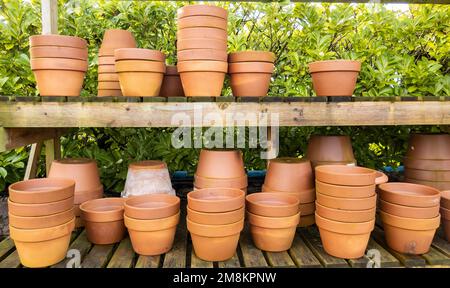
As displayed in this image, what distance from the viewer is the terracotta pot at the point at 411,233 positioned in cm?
171

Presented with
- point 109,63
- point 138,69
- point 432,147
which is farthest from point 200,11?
point 432,147

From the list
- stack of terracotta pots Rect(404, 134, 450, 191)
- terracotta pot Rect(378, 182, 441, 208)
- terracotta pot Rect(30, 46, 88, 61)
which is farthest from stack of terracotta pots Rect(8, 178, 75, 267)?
stack of terracotta pots Rect(404, 134, 450, 191)

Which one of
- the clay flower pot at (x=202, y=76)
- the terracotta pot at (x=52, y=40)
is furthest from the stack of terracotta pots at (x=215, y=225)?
the terracotta pot at (x=52, y=40)

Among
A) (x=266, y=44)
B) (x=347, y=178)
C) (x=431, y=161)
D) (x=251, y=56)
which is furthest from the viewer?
(x=266, y=44)

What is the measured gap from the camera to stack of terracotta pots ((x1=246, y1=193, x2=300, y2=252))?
173 cm

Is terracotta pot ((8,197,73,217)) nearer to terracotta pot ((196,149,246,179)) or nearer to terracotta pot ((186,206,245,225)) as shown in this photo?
terracotta pot ((186,206,245,225))

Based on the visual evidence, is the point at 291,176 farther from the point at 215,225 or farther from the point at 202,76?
the point at 202,76

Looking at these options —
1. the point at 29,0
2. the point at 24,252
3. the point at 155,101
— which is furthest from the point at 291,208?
the point at 29,0

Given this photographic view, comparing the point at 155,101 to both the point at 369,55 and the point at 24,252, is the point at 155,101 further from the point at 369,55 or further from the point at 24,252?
the point at 369,55

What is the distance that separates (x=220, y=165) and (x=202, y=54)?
641mm

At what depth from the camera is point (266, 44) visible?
9.89ft

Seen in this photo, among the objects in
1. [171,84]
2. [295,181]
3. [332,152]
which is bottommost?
[295,181]

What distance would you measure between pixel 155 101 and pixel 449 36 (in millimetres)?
2340

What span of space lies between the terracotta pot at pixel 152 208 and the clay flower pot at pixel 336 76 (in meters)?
1.07
